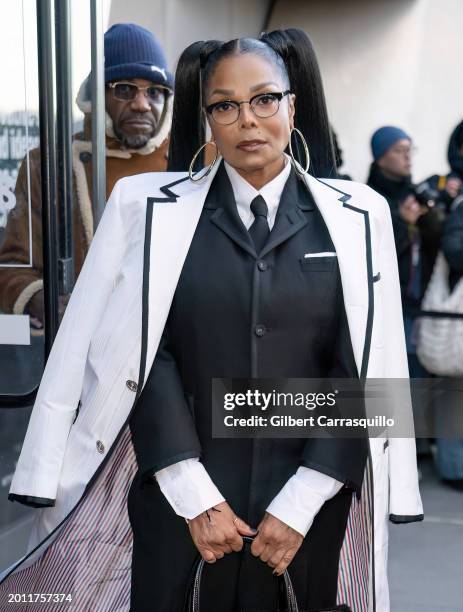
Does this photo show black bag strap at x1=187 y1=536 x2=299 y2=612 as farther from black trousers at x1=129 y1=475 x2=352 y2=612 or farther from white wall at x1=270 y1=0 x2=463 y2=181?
white wall at x1=270 y1=0 x2=463 y2=181

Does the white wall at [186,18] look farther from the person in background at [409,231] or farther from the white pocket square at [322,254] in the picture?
the white pocket square at [322,254]

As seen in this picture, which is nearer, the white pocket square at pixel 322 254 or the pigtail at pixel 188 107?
the white pocket square at pixel 322 254

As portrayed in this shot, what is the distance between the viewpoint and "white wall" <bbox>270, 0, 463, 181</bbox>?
356 inches

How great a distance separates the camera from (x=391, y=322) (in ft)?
6.84

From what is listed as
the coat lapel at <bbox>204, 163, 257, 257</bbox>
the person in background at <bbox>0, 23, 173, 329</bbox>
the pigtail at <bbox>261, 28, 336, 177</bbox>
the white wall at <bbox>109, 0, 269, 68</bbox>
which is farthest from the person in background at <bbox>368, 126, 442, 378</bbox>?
the coat lapel at <bbox>204, 163, 257, 257</bbox>

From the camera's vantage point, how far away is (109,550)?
2152 mm

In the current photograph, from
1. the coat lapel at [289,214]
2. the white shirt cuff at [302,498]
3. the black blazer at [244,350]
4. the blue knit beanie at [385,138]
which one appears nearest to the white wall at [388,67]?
the blue knit beanie at [385,138]

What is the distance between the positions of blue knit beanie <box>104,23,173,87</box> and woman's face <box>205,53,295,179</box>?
5.16 feet

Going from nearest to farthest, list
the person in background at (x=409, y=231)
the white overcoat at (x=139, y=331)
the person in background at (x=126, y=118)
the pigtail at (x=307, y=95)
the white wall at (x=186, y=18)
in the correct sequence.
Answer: the white overcoat at (x=139, y=331) → the pigtail at (x=307, y=95) → the person in background at (x=126, y=118) → the person in background at (x=409, y=231) → the white wall at (x=186, y=18)

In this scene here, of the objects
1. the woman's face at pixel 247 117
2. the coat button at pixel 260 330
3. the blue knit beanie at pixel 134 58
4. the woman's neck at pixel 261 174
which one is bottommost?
the coat button at pixel 260 330

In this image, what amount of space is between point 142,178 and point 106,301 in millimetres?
291

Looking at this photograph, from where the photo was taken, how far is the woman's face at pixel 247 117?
6.44 feet

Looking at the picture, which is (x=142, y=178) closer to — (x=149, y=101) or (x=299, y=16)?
(x=149, y=101)

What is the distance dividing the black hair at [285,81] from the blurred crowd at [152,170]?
925 mm
